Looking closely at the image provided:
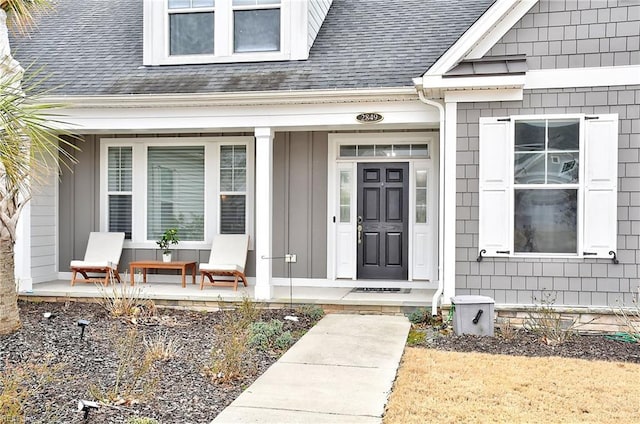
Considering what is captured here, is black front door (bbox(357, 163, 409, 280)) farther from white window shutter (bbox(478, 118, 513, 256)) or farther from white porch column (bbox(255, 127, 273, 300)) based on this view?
white window shutter (bbox(478, 118, 513, 256))

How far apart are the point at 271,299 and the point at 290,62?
3691mm

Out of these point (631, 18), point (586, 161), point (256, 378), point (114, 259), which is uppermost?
point (631, 18)

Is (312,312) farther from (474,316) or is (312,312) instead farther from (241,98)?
(241,98)

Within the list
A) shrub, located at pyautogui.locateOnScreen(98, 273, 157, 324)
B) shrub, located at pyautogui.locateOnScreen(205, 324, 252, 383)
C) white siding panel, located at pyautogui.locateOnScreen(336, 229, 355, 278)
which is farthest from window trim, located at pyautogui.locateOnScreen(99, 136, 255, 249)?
shrub, located at pyautogui.locateOnScreen(205, 324, 252, 383)

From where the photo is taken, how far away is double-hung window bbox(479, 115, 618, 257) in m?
6.88

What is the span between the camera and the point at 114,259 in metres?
9.57

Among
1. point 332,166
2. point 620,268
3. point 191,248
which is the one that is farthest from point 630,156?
point 191,248

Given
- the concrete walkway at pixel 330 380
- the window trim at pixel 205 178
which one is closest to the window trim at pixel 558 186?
the concrete walkway at pixel 330 380

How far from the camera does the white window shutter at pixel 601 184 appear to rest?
270 inches

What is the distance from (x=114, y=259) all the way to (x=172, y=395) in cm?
550

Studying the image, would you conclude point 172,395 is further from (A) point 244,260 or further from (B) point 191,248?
(B) point 191,248

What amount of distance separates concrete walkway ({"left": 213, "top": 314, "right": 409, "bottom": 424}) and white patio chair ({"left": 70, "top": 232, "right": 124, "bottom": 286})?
418 centimetres

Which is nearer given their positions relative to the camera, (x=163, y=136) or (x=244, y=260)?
(x=244, y=260)

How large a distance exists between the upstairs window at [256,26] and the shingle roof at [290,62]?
36 cm
